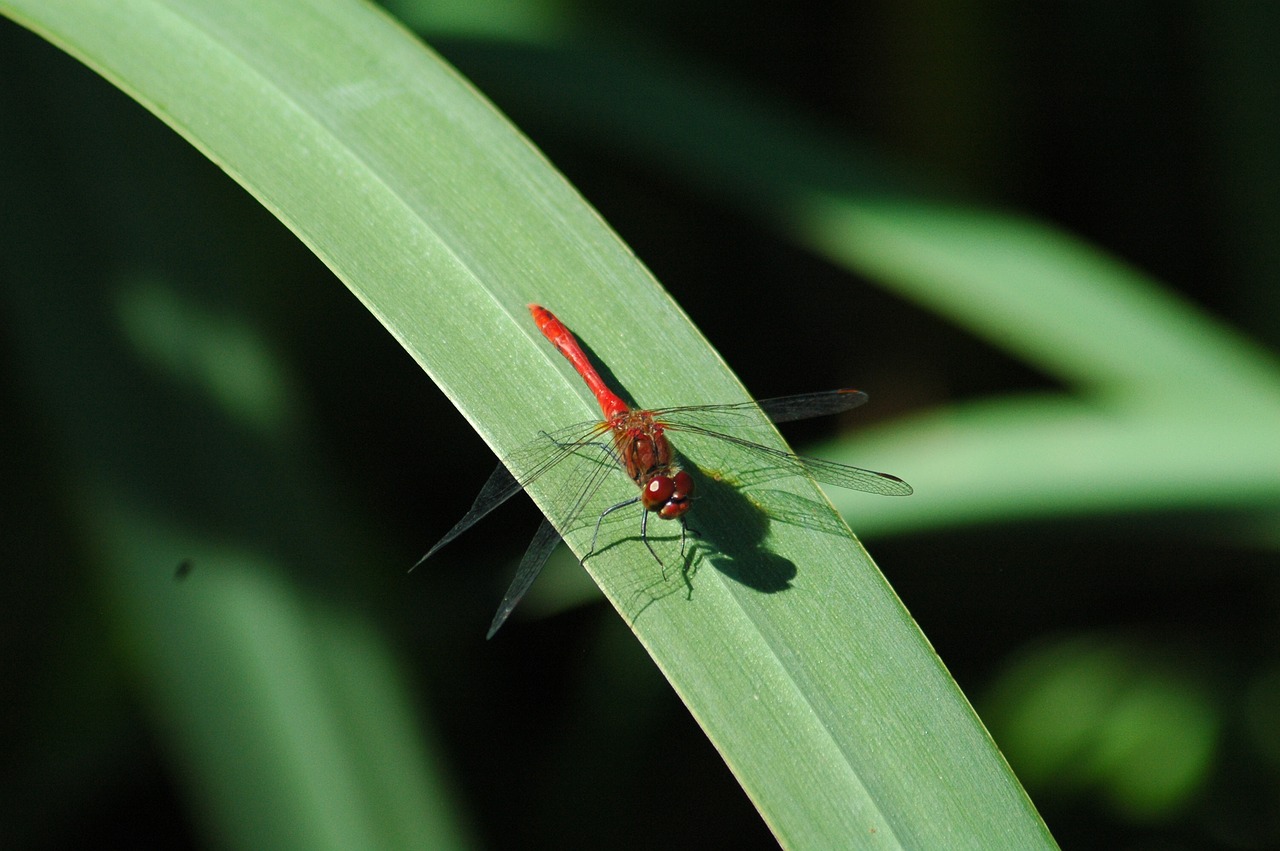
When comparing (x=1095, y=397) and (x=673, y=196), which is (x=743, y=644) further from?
(x=673, y=196)

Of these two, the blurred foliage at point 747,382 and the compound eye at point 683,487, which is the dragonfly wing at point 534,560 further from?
the blurred foliage at point 747,382

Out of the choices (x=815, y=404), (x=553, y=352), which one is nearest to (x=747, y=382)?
(x=815, y=404)

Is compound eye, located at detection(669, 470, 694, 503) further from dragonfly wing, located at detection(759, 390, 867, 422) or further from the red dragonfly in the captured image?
dragonfly wing, located at detection(759, 390, 867, 422)

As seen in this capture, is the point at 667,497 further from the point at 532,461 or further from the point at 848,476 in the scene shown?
the point at 848,476

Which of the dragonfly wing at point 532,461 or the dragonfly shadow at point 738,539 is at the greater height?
the dragonfly wing at point 532,461

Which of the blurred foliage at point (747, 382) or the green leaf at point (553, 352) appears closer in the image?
the green leaf at point (553, 352)

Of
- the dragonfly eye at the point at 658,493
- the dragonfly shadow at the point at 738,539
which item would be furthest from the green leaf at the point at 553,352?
the dragonfly eye at the point at 658,493
